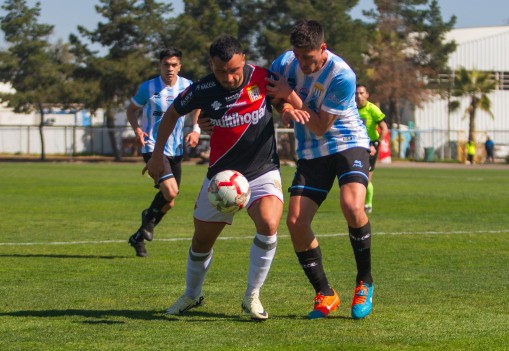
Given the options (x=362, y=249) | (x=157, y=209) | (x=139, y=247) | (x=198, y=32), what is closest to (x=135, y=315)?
(x=362, y=249)

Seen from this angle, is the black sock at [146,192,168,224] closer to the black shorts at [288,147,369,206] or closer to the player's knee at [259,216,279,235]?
the black shorts at [288,147,369,206]

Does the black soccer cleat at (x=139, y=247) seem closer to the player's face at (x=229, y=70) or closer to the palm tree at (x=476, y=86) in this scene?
the player's face at (x=229, y=70)

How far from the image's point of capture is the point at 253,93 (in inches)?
303

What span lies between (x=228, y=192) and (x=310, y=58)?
47.2 inches

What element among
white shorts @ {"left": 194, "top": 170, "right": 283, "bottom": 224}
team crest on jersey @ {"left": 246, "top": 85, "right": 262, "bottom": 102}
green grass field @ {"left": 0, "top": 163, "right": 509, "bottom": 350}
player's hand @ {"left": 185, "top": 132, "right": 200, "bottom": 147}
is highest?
team crest on jersey @ {"left": 246, "top": 85, "right": 262, "bottom": 102}

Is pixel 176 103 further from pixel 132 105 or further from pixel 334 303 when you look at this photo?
pixel 132 105

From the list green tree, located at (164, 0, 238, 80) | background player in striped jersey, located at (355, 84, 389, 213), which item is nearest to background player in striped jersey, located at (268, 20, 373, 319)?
background player in striped jersey, located at (355, 84, 389, 213)

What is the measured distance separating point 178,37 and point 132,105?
5902 centimetres

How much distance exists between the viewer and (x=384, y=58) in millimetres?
79000

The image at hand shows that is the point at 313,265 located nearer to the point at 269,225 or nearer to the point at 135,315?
the point at 269,225

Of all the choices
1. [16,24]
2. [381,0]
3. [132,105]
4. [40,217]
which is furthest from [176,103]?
[381,0]

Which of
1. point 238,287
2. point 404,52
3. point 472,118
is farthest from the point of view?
point 404,52

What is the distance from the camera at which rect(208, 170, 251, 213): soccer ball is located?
24.4 ft

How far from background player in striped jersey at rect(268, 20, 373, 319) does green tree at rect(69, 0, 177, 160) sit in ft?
199
